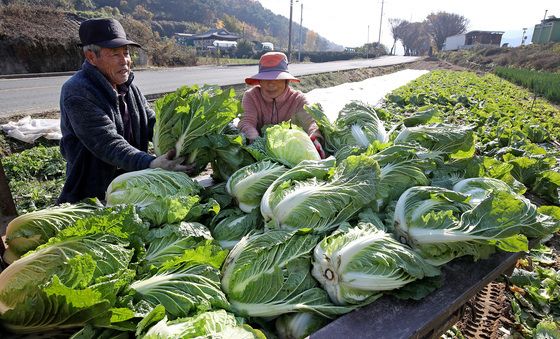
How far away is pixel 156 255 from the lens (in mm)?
2029

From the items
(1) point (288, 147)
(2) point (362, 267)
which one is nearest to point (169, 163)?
(1) point (288, 147)

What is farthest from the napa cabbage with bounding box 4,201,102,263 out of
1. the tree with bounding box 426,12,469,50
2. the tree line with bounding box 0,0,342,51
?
the tree with bounding box 426,12,469,50

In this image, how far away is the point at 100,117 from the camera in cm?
303

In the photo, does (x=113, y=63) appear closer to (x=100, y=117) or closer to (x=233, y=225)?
(x=100, y=117)

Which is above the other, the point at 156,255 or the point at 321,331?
the point at 156,255

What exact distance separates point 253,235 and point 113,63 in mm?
2202

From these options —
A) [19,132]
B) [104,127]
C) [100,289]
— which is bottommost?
[19,132]

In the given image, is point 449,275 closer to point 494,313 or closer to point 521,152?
point 494,313

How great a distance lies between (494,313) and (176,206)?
3585mm

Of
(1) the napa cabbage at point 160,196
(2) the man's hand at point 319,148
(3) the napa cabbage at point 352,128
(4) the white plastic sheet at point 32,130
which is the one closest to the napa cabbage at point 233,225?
(1) the napa cabbage at point 160,196

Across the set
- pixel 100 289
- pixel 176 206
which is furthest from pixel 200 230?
pixel 100 289

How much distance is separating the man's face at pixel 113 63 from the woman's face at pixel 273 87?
1647 mm

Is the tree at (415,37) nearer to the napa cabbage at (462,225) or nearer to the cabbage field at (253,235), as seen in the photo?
the cabbage field at (253,235)

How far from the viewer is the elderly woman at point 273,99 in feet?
13.8
